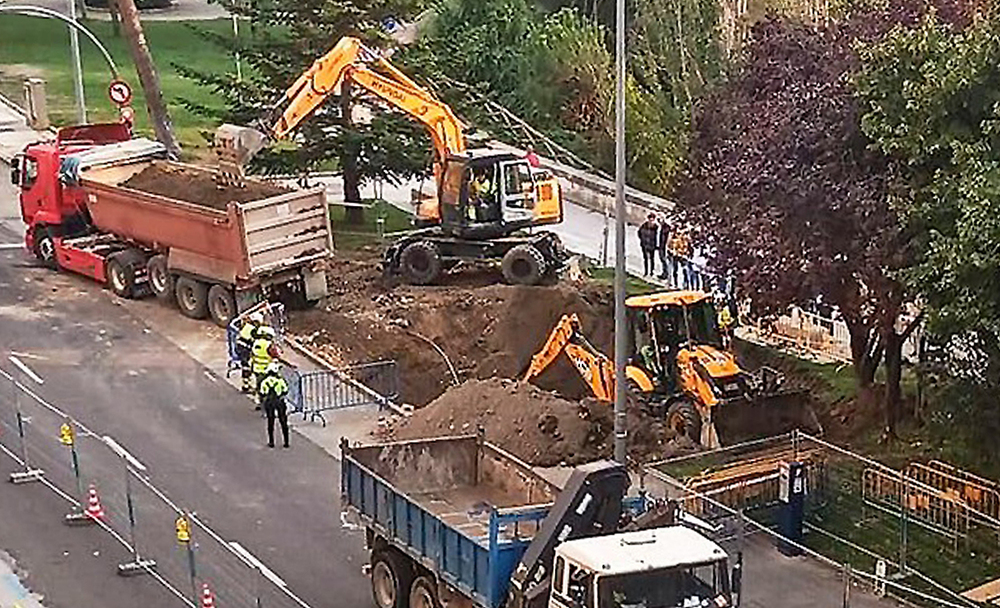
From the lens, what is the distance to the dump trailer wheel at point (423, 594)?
56.0ft

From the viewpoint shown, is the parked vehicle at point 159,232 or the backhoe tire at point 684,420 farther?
the parked vehicle at point 159,232

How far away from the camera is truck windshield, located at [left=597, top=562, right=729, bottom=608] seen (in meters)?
14.3

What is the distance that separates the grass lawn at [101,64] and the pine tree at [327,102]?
31.1 feet

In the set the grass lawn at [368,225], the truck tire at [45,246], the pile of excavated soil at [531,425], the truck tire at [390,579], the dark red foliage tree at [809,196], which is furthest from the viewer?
the grass lawn at [368,225]

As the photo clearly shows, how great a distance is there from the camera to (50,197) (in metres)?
33.3

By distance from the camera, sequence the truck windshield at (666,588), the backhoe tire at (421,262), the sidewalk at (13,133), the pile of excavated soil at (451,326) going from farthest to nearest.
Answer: the sidewalk at (13,133) < the backhoe tire at (421,262) < the pile of excavated soil at (451,326) < the truck windshield at (666,588)

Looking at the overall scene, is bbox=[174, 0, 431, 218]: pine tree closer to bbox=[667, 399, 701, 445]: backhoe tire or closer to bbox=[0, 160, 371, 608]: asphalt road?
bbox=[0, 160, 371, 608]: asphalt road

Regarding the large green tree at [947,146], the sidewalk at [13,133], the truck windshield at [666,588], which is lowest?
the truck windshield at [666,588]

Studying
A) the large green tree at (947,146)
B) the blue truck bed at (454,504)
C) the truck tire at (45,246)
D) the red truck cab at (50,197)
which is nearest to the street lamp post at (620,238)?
the blue truck bed at (454,504)

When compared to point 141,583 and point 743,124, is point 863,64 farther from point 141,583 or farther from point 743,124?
point 141,583

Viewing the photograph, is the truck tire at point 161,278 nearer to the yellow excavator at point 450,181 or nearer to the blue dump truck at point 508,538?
the yellow excavator at point 450,181

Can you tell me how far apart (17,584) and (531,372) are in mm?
10124

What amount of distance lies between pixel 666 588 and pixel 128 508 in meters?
9.02

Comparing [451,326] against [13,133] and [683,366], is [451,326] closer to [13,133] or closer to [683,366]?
[683,366]
